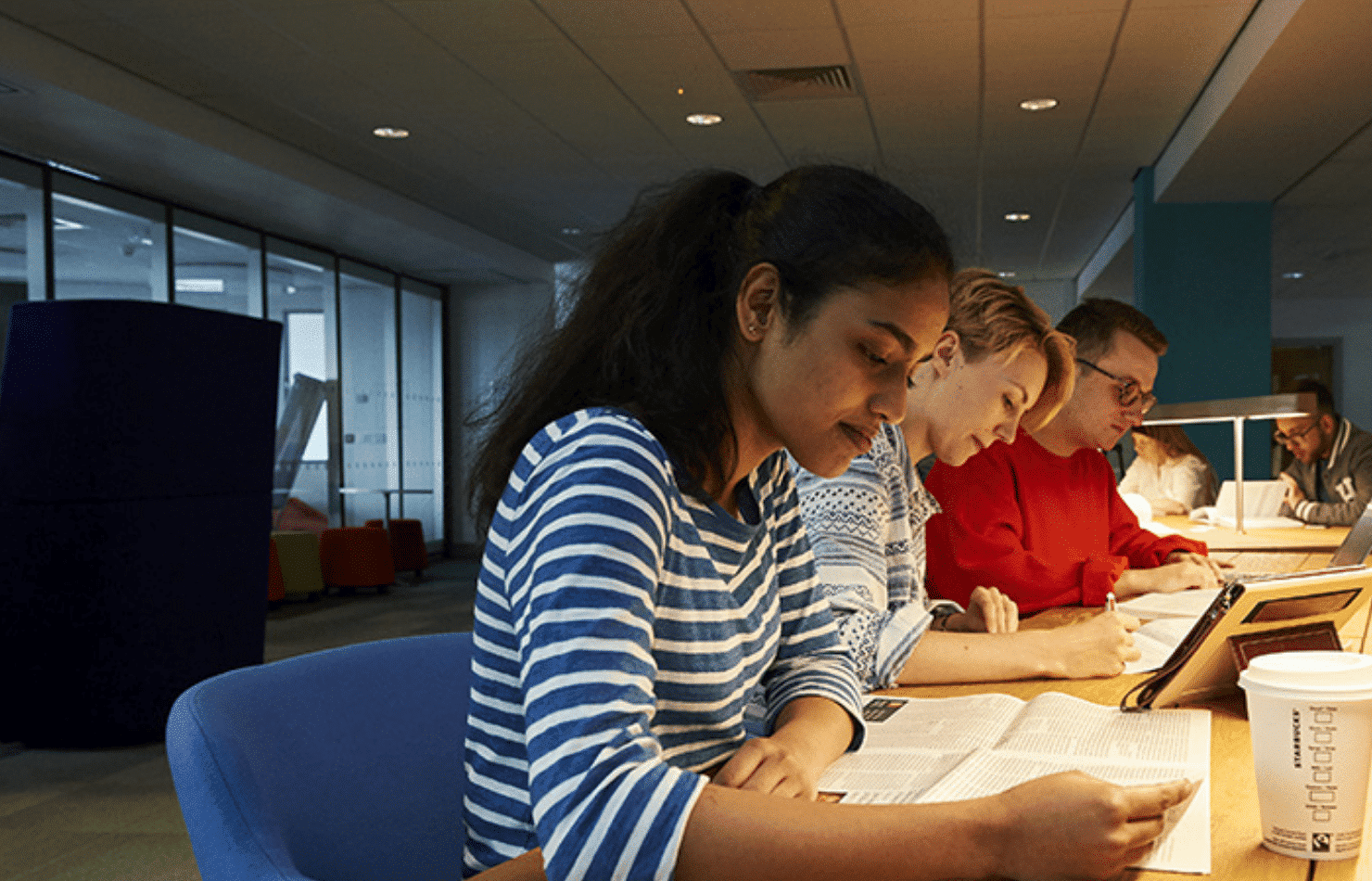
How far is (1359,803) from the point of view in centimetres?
88

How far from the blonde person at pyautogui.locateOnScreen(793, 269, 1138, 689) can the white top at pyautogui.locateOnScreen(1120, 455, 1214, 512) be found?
143 inches

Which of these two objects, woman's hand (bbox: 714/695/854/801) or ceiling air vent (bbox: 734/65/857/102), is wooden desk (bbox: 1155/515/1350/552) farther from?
woman's hand (bbox: 714/695/854/801)

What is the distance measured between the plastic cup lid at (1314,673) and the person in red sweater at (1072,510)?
5.13 ft

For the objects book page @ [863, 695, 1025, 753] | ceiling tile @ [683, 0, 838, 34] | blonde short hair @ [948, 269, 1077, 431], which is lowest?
book page @ [863, 695, 1025, 753]

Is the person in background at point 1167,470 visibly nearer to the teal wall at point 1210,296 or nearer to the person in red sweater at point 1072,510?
the teal wall at point 1210,296

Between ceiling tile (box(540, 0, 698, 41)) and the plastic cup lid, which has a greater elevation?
ceiling tile (box(540, 0, 698, 41))

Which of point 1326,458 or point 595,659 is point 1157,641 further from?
point 1326,458

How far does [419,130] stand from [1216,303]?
5.45 m

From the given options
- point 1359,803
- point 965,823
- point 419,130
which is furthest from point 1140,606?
point 419,130

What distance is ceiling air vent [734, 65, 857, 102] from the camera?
6.04 metres

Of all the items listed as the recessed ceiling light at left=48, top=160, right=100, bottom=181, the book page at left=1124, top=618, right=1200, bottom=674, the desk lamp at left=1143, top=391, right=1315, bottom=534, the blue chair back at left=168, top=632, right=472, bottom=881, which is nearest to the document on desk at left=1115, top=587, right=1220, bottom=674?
the book page at left=1124, top=618, right=1200, bottom=674

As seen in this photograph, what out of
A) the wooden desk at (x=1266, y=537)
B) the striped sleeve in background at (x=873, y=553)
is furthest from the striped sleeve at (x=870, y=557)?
the wooden desk at (x=1266, y=537)

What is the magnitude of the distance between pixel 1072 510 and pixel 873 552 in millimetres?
1298

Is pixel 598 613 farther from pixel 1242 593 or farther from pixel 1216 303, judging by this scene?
pixel 1216 303
